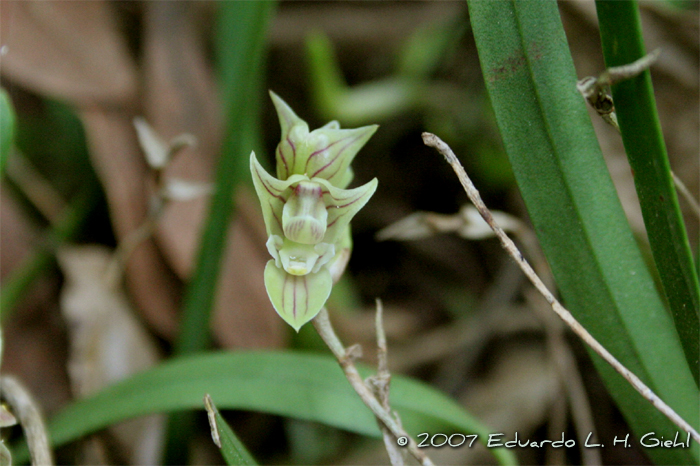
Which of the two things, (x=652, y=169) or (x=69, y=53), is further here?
(x=69, y=53)

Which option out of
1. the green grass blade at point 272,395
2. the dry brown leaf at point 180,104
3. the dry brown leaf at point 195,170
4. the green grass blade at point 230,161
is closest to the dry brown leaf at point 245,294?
the dry brown leaf at point 195,170

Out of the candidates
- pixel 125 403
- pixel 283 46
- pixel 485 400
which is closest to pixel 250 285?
pixel 125 403

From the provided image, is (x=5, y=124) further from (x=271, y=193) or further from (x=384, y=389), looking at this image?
(x=384, y=389)

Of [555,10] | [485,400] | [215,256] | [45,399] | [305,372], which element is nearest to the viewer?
[555,10]

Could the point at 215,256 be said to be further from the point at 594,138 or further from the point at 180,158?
the point at 594,138

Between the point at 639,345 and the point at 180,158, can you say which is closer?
the point at 639,345

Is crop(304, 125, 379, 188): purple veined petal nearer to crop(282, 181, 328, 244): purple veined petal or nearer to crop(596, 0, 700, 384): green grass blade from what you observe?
crop(282, 181, 328, 244): purple veined petal

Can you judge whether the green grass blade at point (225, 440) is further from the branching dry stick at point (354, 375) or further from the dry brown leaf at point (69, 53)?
the dry brown leaf at point (69, 53)

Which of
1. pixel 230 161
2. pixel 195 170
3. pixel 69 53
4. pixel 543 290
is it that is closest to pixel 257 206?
pixel 195 170
